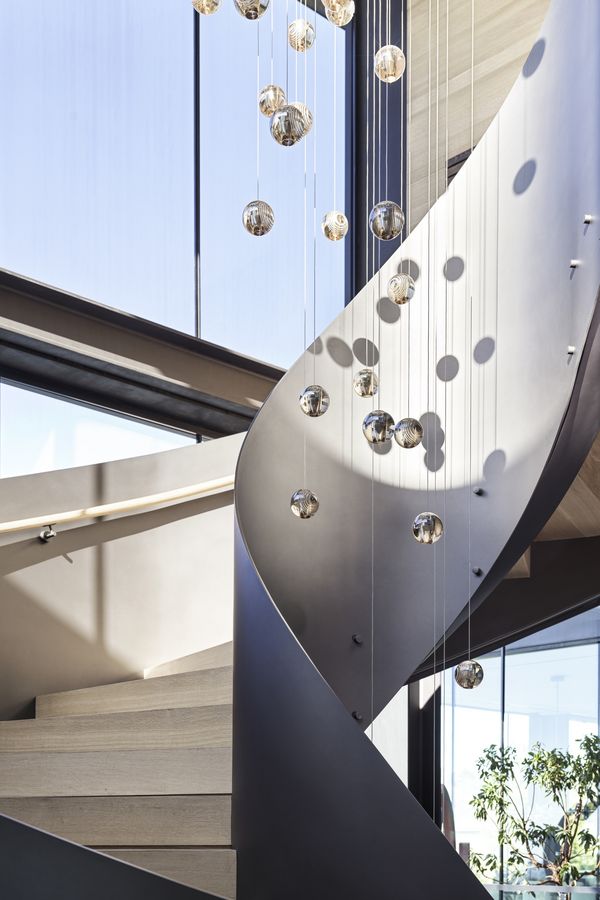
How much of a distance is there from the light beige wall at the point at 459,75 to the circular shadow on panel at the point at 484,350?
2.77 m

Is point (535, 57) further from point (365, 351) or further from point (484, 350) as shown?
point (365, 351)

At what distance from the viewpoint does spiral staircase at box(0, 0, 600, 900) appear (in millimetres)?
2518

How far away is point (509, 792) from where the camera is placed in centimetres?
570

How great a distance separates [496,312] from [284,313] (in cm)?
294

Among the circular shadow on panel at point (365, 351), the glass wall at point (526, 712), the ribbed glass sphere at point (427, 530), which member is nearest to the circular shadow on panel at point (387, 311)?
the circular shadow on panel at point (365, 351)

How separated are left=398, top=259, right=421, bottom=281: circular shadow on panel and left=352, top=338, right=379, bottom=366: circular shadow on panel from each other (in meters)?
0.31

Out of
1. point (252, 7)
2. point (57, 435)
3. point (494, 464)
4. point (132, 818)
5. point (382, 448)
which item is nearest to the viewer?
point (252, 7)

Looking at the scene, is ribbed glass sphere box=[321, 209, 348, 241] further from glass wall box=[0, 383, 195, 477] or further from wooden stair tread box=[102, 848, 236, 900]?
glass wall box=[0, 383, 195, 477]

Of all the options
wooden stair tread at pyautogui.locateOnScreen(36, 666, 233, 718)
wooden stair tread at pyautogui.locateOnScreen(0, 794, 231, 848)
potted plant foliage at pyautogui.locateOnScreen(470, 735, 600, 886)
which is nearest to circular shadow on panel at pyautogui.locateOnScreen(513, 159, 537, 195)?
wooden stair tread at pyautogui.locateOnScreen(36, 666, 233, 718)

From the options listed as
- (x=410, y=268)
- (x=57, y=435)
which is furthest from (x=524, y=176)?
(x=57, y=435)

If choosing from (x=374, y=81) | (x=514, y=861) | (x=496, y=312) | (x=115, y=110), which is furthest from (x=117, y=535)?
(x=374, y=81)

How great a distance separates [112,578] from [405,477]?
1463mm

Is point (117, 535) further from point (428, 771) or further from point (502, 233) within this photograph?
point (428, 771)

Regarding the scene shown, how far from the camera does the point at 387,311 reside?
4121mm
